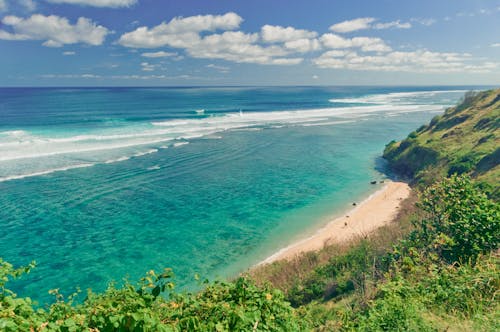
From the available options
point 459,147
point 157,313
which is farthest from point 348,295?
point 459,147

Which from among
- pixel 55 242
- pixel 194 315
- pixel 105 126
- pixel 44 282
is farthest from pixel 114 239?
pixel 105 126

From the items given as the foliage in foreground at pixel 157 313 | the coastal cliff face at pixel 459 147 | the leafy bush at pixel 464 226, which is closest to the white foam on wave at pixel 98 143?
the coastal cliff face at pixel 459 147

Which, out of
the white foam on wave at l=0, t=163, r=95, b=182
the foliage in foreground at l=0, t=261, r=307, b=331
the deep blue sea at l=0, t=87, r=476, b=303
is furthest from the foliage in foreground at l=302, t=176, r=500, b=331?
the white foam on wave at l=0, t=163, r=95, b=182

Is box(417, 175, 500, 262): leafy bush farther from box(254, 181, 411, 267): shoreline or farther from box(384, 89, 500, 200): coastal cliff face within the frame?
box(384, 89, 500, 200): coastal cliff face

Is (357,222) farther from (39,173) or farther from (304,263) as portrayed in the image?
(39,173)

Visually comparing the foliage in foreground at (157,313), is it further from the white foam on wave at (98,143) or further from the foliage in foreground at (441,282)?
the white foam on wave at (98,143)

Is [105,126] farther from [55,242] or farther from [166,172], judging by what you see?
[55,242]

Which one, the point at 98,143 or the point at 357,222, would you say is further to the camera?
the point at 98,143
